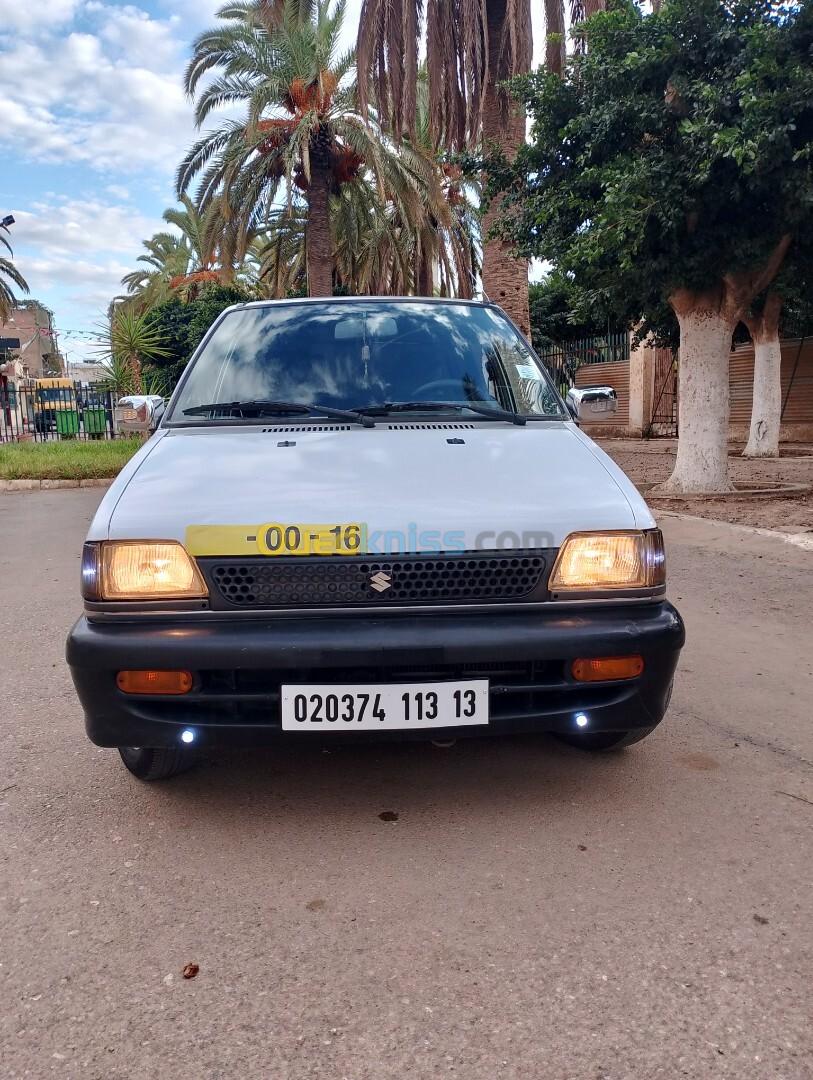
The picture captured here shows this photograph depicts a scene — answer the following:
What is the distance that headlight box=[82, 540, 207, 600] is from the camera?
256 cm

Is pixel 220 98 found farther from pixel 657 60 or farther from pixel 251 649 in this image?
pixel 251 649

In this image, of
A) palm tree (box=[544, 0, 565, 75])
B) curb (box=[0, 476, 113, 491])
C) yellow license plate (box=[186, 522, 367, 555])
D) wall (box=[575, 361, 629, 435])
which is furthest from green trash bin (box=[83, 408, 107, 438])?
yellow license plate (box=[186, 522, 367, 555])

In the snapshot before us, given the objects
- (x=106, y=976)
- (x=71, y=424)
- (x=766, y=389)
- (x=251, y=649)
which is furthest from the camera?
(x=71, y=424)

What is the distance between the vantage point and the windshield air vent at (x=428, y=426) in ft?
10.4

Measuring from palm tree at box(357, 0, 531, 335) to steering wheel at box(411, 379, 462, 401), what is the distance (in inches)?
369

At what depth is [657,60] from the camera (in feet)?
29.6

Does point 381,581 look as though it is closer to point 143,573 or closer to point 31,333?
point 143,573

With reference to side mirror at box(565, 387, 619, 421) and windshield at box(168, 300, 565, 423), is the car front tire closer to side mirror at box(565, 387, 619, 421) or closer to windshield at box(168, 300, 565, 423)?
windshield at box(168, 300, 565, 423)

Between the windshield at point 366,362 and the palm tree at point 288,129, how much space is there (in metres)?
14.9

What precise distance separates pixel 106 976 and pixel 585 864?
1.29 m

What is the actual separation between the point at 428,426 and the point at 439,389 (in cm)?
44

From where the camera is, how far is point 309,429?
3.21 metres

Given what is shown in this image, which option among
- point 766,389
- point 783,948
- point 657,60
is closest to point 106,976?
point 783,948

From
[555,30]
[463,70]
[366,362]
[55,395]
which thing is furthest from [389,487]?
[55,395]
